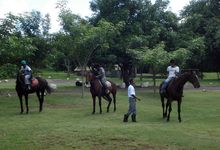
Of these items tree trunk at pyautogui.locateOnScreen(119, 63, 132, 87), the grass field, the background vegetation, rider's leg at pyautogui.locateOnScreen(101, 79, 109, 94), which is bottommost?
the grass field

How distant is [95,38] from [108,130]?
53.8 ft

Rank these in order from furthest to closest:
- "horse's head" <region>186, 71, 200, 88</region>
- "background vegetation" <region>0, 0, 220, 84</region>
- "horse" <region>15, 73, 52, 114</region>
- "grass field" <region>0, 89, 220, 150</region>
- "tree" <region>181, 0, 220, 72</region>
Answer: "tree" <region>181, 0, 220, 72</region>
"background vegetation" <region>0, 0, 220, 84</region>
"horse" <region>15, 73, 52, 114</region>
"horse's head" <region>186, 71, 200, 88</region>
"grass field" <region>0, 89, 220, 150</region>

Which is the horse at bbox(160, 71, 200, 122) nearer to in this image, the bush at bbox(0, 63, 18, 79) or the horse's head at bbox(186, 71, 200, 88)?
the horse's head at bbox(186, 71, 200, 88)

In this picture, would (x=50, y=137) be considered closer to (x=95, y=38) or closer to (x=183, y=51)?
(x=95, y=38)

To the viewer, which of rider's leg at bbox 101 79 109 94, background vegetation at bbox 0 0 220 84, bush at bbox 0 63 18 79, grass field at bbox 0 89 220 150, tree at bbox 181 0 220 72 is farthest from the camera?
tree at bbox 181 0 220 72

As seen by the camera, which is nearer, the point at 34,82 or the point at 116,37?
the point at 34,82

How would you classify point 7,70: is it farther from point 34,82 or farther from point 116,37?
point 116,37

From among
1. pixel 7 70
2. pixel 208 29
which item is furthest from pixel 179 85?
pixel 208 29

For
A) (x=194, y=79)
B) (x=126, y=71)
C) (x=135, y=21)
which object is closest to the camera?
(x=194, y=79)

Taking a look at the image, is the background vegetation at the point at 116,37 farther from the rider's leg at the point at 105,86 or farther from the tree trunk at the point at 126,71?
the rider's leg at the point at 105,86

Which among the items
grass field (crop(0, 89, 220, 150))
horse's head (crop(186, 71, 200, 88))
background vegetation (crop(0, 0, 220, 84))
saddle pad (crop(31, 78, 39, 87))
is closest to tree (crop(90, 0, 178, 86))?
background vegetation (crop(0, 0, 220, 84))

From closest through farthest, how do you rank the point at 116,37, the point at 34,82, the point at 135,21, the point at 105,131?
the point at 105,131 → the point at 34,82 → the point at 116,37 → the point at 135,21

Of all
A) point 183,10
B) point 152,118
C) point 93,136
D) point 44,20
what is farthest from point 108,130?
point 183,10

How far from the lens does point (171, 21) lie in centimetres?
4303
